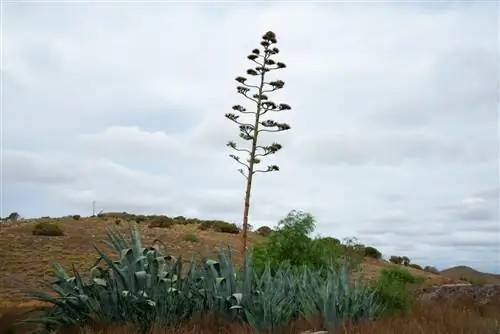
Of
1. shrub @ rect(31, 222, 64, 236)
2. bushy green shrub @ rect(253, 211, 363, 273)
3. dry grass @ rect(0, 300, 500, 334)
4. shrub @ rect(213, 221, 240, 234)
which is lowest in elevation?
dry grass @ rect(0, 300, 500, 334)

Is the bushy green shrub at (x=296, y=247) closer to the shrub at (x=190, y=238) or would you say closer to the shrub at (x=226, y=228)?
the shrub at (x=190, y=238)

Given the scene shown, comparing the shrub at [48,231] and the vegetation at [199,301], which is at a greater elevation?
the shrub at [48,231]

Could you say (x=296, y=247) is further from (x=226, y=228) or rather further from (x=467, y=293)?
(x=226, y=228)

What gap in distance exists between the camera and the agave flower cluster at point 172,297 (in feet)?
27.5

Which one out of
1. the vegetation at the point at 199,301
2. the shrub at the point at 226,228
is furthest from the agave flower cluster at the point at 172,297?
the shrub at the point at 226,228

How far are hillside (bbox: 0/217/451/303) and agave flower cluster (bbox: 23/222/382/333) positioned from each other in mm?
17746

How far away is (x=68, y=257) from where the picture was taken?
37.5m

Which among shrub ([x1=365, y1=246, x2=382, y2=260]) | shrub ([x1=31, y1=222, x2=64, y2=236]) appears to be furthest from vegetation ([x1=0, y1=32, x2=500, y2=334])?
shrub ([x1=365, y1=246, x2=382, y2=260])

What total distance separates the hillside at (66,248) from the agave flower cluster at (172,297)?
17.7 metres

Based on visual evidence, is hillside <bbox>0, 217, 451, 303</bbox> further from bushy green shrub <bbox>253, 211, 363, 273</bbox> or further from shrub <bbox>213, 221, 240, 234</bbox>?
bushy green shrub <bbox>253, 211, 363, 273</bbox>

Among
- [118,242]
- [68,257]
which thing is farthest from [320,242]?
[68,257]

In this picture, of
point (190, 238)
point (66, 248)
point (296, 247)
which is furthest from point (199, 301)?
point (190, 238)

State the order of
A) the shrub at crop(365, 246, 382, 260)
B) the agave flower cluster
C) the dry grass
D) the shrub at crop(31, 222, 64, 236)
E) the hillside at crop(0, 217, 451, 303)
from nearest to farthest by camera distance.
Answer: the dry grass → the agave flower cluster → the hillside at crop(0, 217, 451, 303) → the shrub at crop(31, 222, 64, 236) → the shrub at crop(365, 246, 382, 260)

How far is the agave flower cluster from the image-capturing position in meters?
8.38
